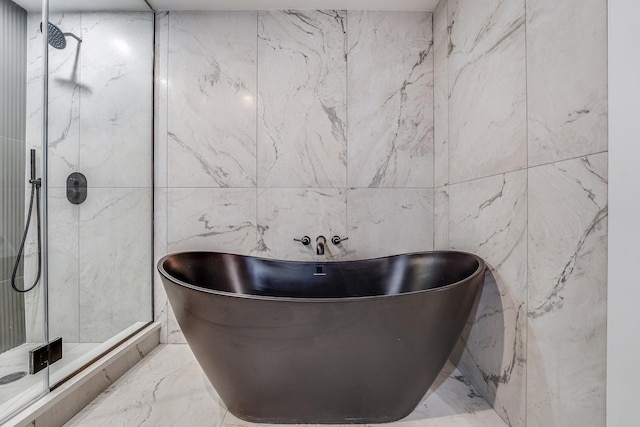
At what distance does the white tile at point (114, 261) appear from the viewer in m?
1.46

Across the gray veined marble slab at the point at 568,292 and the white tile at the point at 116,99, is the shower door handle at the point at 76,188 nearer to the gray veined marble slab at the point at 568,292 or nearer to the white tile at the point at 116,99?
the white tile at the point at 116,99

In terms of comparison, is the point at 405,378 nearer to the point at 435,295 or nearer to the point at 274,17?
the point at 435,295

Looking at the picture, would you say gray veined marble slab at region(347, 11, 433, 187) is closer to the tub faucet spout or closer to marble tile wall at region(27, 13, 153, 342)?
the tub faucet spout

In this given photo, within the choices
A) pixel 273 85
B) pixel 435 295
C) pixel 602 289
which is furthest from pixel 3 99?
pixel 602 289

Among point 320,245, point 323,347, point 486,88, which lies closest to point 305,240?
point 320,245

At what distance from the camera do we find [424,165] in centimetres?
181

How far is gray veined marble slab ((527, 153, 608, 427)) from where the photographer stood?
731 mm

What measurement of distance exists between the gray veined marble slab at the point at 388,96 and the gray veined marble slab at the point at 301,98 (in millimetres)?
87

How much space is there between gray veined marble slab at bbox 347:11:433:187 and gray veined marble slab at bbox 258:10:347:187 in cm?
9

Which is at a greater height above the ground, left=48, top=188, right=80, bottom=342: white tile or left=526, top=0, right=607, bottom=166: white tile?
left=526, top=0, right=607, bottom=166: white tile

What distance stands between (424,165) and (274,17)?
135cm

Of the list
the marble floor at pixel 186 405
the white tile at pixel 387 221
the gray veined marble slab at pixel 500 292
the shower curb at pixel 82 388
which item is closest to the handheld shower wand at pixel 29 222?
the shower curb at pixel 82 388

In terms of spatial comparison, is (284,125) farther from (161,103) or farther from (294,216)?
(161,103)

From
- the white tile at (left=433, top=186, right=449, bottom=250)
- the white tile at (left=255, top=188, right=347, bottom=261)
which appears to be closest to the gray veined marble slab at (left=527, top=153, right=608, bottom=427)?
the white tile at (left=433, top=186, right=449, bottom=250)
